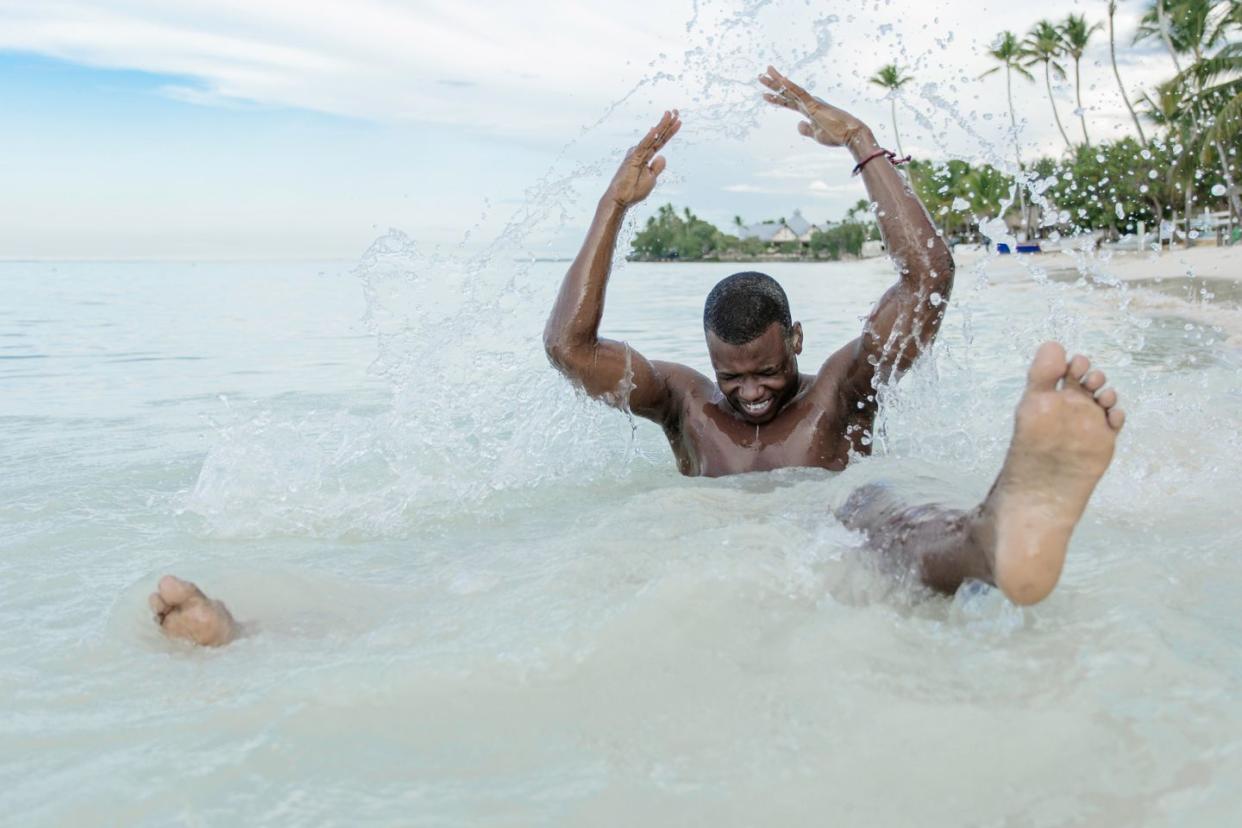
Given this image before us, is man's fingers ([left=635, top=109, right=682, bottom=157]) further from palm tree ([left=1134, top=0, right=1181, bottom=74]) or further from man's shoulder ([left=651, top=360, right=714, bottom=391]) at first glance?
palm tree ([left=1134, top=0, right=1181, bottom=74])

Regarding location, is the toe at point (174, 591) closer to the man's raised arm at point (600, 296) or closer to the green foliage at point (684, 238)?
the man's raised arm at point (600, 296)

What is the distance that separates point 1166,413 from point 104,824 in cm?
505

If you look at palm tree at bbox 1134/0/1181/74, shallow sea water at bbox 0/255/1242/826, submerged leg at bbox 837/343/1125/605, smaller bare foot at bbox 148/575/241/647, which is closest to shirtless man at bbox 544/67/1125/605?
shallow sea water at bbox 0/255/1242/826

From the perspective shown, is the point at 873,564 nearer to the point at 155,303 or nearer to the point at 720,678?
the point at 720,678

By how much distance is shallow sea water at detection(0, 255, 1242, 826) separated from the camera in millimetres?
1901

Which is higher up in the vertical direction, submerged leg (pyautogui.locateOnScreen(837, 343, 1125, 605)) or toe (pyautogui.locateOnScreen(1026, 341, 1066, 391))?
toe (pyautogui.locateOnScreen(1026, 341, 1066, 391))

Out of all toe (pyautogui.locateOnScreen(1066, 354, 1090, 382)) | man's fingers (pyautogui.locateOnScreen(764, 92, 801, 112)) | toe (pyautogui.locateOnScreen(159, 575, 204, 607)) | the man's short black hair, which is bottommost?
toe (pyautogui.locateOnScreen(159, 575, 204, 607))

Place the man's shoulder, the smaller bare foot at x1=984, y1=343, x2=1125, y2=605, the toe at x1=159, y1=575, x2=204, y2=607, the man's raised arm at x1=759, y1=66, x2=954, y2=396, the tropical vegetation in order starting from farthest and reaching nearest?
the tropical vegetation < the man's shoulder < the man's raised arm at x1=759, y1=66, x2=954, y2=396 < the toe at x1=159, y1=575, x2=204, y2=607 < the smaller bare foot at x1=984, y1=343, x2=1125, y2=605

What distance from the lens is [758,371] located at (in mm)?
3855

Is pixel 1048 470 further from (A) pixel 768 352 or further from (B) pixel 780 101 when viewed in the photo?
(B) pixel 780 101

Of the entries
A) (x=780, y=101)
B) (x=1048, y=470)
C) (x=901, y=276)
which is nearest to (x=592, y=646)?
(x=1048, y=470)

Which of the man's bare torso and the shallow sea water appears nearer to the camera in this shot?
the shallow sea water

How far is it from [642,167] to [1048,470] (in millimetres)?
2213

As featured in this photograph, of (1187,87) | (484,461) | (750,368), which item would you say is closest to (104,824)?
(750,368)
